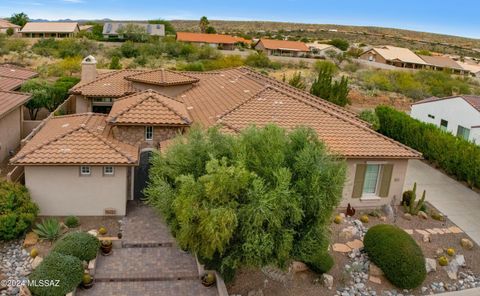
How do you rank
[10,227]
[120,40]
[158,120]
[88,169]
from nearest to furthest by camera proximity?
[10,227] → [88,169] → [158,120] → [120,40]

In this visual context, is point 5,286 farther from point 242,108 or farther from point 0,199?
point 242,108

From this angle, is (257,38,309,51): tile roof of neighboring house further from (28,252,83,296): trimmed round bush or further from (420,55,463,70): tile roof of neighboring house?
(28,252,83,296): trimmed round bush

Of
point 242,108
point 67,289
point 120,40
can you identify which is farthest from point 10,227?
point 120,40

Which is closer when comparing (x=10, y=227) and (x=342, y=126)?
(x=10, y=227)

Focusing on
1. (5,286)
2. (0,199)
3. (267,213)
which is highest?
(267,213)

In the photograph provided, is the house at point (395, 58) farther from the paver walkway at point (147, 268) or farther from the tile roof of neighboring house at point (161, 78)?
the paver walkway at point (147, 268)

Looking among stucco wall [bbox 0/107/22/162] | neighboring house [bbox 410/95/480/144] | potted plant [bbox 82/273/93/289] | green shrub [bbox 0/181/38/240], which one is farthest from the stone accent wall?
neighboring house [bbox 410/95/480/144]
